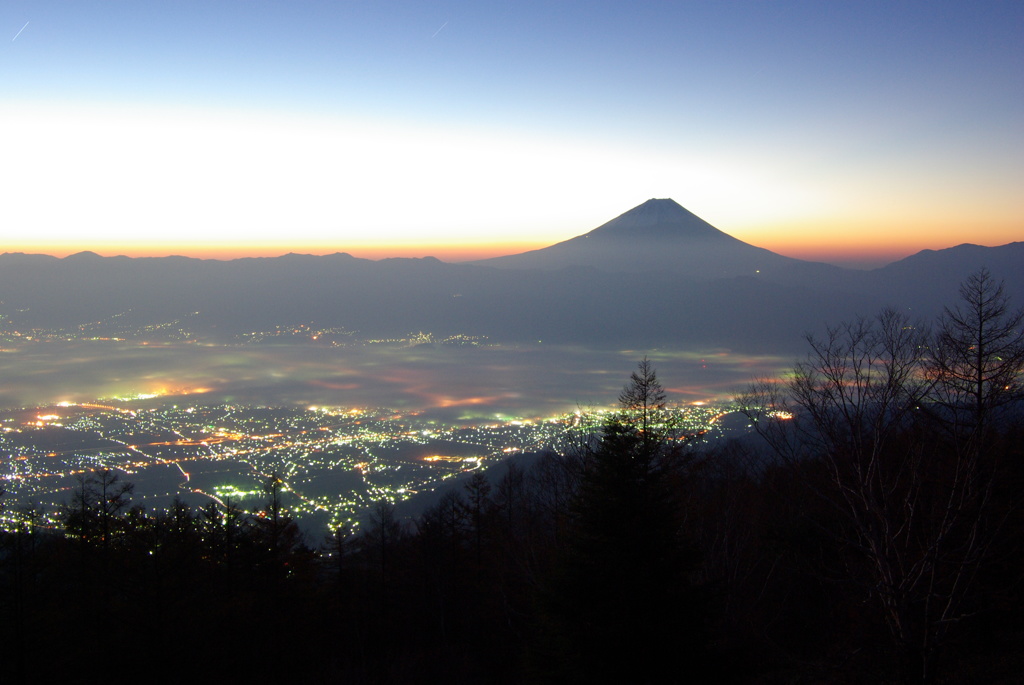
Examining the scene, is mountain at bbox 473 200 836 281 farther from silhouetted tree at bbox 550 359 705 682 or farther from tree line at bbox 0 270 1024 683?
silhouetted tree at bbox 550 359 705 682

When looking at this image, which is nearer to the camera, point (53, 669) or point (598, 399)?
point (53, 669)

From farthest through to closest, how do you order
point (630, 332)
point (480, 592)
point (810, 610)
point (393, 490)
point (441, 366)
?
1. point (630, 332)
2. point (441, 366)
3. point (393, 490)
4. point (480, 592)
5. point (810, 610)

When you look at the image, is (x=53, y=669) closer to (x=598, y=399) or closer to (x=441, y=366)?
(x=598, y=399)

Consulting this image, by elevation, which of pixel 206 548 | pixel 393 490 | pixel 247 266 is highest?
pixel 247 266

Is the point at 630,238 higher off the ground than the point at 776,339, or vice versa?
the point at 630,238

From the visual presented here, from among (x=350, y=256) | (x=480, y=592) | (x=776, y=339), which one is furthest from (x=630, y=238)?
(x=480, y=592)

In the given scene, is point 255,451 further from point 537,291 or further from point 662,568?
point 537,291

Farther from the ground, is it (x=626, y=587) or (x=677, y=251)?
(x=677, y=251)

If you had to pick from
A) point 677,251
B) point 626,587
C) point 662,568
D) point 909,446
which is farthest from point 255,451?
point 677,251
